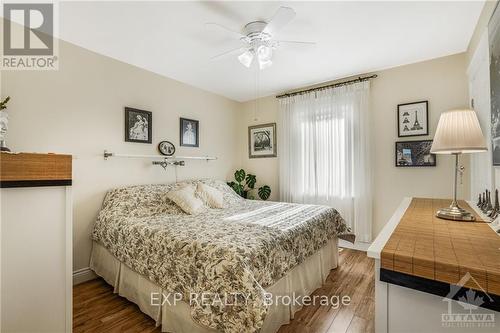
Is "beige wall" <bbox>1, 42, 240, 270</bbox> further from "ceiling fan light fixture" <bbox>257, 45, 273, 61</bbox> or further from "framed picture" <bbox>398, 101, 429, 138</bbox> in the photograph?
"framed picture" <bbox>398, 101, 429, 138</bbox>

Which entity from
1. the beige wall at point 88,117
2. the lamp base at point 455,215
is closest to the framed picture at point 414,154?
the lamp base at point 455,215

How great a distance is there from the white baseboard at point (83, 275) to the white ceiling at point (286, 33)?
244 centimetres

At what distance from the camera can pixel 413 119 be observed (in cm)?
301

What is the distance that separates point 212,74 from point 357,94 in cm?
210

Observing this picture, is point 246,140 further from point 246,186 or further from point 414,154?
point 414,154

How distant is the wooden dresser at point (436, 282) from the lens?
0.73 meters

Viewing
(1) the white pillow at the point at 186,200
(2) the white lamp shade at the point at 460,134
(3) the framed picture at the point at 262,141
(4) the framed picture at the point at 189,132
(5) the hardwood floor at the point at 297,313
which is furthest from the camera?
(3) the framed picture at the point at 262,141

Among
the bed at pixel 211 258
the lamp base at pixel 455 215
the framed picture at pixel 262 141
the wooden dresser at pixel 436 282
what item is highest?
the framed picture at pixel 262 141

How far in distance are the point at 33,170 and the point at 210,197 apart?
2048mm

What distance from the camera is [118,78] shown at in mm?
2857

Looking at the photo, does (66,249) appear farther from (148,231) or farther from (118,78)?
(118,78)

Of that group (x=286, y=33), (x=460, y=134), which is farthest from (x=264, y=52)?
(x=460, y=134)

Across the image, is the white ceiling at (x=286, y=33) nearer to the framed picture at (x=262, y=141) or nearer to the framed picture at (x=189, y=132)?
the framed picture at (x=189, y=132)

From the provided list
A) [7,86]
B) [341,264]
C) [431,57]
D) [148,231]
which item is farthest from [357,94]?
[7,86]
